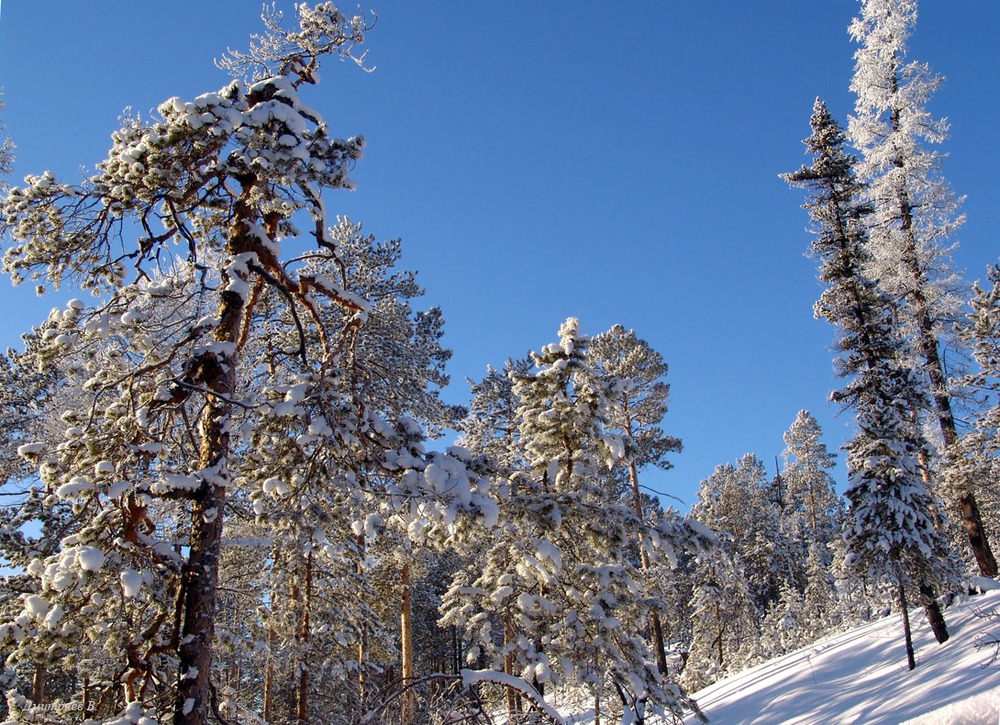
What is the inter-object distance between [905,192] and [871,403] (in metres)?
8.45

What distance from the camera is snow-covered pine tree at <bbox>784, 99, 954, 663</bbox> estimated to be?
55.7ft

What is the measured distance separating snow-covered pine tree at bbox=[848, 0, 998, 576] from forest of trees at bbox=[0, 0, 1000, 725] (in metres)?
0.10

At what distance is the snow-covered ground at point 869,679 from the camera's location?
12.8 m

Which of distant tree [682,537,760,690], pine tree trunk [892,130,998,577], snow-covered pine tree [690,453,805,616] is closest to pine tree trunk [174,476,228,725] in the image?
pine tree trunk [892,130,998,577]

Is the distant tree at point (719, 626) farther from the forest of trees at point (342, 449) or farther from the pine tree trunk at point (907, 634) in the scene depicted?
the pine tree trunk at point (907, 634)

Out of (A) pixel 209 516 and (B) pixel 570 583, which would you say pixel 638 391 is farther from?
(A) pixel 209 516

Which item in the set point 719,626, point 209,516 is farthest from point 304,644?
point 719,626

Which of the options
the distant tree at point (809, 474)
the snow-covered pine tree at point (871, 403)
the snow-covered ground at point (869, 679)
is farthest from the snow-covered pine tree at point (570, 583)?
the distant tree at point (809, 474)

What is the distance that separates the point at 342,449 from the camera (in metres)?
5.96

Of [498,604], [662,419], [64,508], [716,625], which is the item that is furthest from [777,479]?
[64,508]

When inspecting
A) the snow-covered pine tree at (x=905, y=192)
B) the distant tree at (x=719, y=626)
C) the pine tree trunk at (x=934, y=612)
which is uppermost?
the snow-covered pine tree at (x=905, y=192)

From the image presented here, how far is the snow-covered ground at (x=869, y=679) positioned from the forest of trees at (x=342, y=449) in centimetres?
134

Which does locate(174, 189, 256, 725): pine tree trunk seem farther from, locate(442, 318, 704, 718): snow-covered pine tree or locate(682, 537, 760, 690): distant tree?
locate(682, 537, 760, 690): distant tree

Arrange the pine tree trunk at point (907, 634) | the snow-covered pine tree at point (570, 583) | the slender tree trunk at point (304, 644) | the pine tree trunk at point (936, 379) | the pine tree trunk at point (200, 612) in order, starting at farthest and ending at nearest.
Result: 1. the pine tree trunk at point (936, 379)
2. the pine tree trunk at point (907, 634)
3. the slender tree trunk at point (304, 644)
4. the snow-covered pine tree at point (570, 583)
5. the pine tree trunk at point (200, 612)
